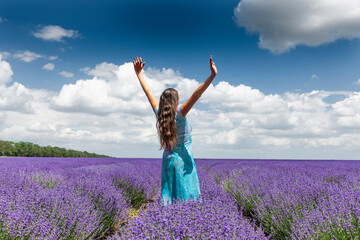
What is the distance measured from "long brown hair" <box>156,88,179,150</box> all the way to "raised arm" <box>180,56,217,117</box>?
0.10 meters

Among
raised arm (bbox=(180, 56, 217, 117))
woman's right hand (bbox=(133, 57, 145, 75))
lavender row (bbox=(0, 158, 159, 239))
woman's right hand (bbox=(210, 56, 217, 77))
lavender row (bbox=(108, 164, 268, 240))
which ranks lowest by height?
lavender row (bbox=(0, 158, 159, 239))

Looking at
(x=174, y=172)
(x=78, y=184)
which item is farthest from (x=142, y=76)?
(x=78, y=184)

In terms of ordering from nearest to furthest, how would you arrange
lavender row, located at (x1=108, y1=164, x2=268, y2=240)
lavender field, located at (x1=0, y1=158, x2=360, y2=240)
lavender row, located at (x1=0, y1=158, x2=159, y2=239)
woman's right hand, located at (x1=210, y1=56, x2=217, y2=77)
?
lavender row, located at (x1=108, y1=164, x2=268, y2=240)
lavender field, located at (x1=0, y1=158, x2=360, y2=240)
lavender row, located at (x1=0, y1=158, x2=159, y2=239)
woman's right hand, located at (x1=210, y1=56, x2=217, y2=77)

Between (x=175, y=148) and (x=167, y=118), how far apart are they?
28 centimetres

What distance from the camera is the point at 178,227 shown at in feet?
5.36

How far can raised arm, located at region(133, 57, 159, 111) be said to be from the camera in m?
2.73

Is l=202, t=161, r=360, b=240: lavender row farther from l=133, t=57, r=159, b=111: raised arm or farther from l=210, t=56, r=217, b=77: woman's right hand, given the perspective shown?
l=133, t=57, r=159, b=111: raised arm

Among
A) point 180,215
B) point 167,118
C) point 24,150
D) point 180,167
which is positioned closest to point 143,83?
point 167,118

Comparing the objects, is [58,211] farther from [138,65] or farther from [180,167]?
[138,65]

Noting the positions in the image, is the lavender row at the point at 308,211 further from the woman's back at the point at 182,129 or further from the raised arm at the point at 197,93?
the raised arm at the point at 197,93

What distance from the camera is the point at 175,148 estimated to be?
249cm

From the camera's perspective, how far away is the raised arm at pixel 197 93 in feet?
7.30

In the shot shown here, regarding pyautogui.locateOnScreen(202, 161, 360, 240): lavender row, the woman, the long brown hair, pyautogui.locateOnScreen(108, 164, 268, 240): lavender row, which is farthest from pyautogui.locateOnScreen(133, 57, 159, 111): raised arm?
pyautogui.locateOnScreen(202, 161, 360, 240): lavender row

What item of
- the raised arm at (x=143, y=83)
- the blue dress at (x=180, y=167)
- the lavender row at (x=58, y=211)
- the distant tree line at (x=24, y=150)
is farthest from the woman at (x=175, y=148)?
the distant tree line at (x=24, y=150)
